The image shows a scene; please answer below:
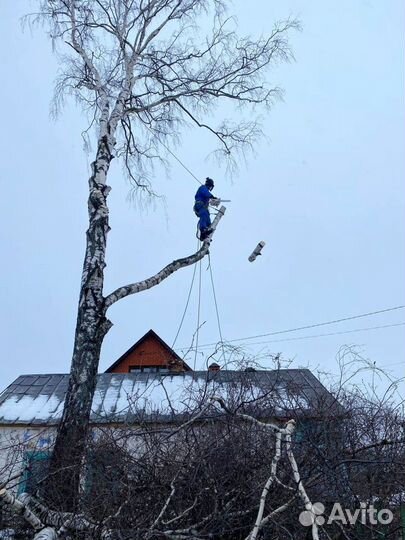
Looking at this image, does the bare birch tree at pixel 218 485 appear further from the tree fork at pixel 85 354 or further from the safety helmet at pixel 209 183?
the safety helmet at pixel 209 183

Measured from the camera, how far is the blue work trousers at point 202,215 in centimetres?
908

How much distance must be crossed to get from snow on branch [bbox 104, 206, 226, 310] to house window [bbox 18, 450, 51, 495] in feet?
6.35

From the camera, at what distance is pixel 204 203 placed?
30.9 ft

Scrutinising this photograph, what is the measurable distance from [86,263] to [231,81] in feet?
14.9

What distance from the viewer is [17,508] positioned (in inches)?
178

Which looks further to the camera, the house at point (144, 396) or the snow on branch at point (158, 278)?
the snow on branch at point (158, 278)

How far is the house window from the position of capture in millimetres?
5148

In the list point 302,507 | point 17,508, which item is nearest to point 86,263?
point 17,508

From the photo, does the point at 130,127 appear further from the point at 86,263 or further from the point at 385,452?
the point at 385,452

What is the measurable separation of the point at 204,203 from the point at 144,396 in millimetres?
4248

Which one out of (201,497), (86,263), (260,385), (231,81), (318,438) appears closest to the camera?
(201,497)

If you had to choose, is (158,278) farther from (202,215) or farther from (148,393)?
(148,393)

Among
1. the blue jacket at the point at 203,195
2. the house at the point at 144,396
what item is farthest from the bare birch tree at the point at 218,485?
the blue jacket at the point at 203,195

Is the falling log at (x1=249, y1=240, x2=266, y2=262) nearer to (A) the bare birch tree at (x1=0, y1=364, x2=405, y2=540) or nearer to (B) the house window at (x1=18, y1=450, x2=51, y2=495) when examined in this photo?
(A) the bare birch tree at (x1=0, y1=364, x2=405, y2=540)
